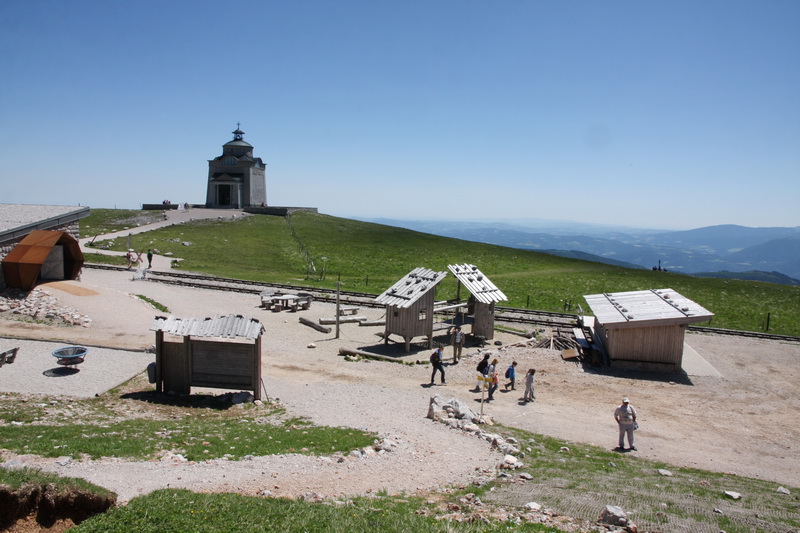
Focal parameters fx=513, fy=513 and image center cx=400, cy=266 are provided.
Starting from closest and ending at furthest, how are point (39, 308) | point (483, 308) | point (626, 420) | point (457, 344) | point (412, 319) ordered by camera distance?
point (626, 420) → point (457, 344) → point (412, 319) → point (39, 308) → point (483, 308)

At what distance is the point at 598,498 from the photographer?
9.60m

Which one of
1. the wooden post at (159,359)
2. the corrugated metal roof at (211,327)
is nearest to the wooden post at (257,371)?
the corrugated metal roof at (211,327)

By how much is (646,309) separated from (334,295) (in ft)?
66.5

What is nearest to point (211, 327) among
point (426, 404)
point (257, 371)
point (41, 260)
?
point (257, 371)

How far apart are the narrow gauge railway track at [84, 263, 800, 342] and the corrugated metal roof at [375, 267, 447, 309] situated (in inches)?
289

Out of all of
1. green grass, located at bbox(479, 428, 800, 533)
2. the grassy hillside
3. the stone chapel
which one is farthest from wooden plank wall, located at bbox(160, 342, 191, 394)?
the stone chapel

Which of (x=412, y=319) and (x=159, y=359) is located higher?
(x=412, y=319)

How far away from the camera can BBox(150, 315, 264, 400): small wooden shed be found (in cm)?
1650

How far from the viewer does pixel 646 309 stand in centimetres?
2555

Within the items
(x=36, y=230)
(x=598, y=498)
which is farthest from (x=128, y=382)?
(x=36, y=230)

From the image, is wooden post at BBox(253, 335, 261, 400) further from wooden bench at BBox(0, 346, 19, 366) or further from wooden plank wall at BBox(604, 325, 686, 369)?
wooden plank wall at BBox(604, 325, 686, 369)

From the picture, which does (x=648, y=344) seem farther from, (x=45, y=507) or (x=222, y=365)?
(x=45, y=507)

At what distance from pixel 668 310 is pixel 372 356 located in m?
14.5

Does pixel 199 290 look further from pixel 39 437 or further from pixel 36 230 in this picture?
pixel 39 437
